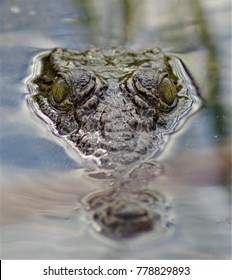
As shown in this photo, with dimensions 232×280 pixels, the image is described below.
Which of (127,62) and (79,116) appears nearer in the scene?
(79,116)

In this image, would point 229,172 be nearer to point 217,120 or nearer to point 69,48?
point 217,120

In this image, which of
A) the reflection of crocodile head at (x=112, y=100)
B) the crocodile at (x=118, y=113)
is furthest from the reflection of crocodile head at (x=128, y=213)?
the reflection of crocodile head at (x=112, y=100)

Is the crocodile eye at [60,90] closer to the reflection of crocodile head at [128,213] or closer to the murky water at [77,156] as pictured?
the murky water at [77,156]

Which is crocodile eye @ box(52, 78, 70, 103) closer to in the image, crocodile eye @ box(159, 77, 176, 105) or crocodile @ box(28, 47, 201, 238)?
crocodile @ box(28, 47, 201, 238)

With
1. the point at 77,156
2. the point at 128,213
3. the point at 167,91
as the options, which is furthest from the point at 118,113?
the point at 128,213

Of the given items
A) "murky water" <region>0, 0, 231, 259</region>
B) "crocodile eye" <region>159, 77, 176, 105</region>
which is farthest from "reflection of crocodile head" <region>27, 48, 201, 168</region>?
"murky water" <region>0, 0, 231, 259</region>
